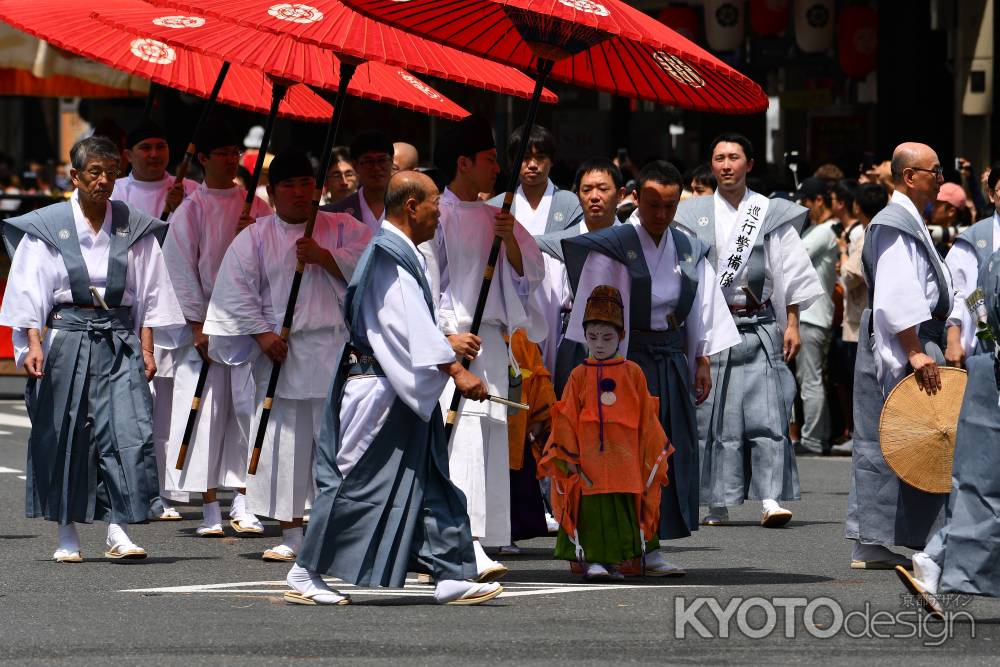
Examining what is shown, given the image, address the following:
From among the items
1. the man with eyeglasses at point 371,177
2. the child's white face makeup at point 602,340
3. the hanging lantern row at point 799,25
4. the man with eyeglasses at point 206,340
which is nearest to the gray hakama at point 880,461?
the child's white face makeup at point 602,340

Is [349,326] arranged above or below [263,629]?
above

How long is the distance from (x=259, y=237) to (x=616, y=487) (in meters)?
2.17

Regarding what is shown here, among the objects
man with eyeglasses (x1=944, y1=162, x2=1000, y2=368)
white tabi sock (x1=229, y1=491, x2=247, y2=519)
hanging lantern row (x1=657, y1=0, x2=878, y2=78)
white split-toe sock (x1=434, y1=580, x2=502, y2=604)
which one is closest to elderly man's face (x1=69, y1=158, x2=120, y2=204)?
white tabi sock (x1=229, y1=491, x2=247, y2=519)

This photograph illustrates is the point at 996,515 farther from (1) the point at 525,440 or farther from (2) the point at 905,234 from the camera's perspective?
(1) the point at 525,440

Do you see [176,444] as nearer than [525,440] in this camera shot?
No

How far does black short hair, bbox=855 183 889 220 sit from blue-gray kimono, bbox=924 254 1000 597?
5675 millimetres

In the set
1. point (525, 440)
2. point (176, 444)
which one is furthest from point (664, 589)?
point (176, 444)

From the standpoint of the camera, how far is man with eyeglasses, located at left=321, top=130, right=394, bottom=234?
10.4 m

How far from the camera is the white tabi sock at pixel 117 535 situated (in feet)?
30.6

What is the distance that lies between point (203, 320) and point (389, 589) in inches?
107

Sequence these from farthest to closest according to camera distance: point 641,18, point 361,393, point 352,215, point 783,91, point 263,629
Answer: point 783,91 < point 352,215 < point 641,18 < point 361,393 < point 263,629

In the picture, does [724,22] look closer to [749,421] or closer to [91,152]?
[749,421]

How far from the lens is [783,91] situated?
891 inches

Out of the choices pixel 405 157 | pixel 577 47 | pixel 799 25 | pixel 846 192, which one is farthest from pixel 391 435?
pixel 799 25
